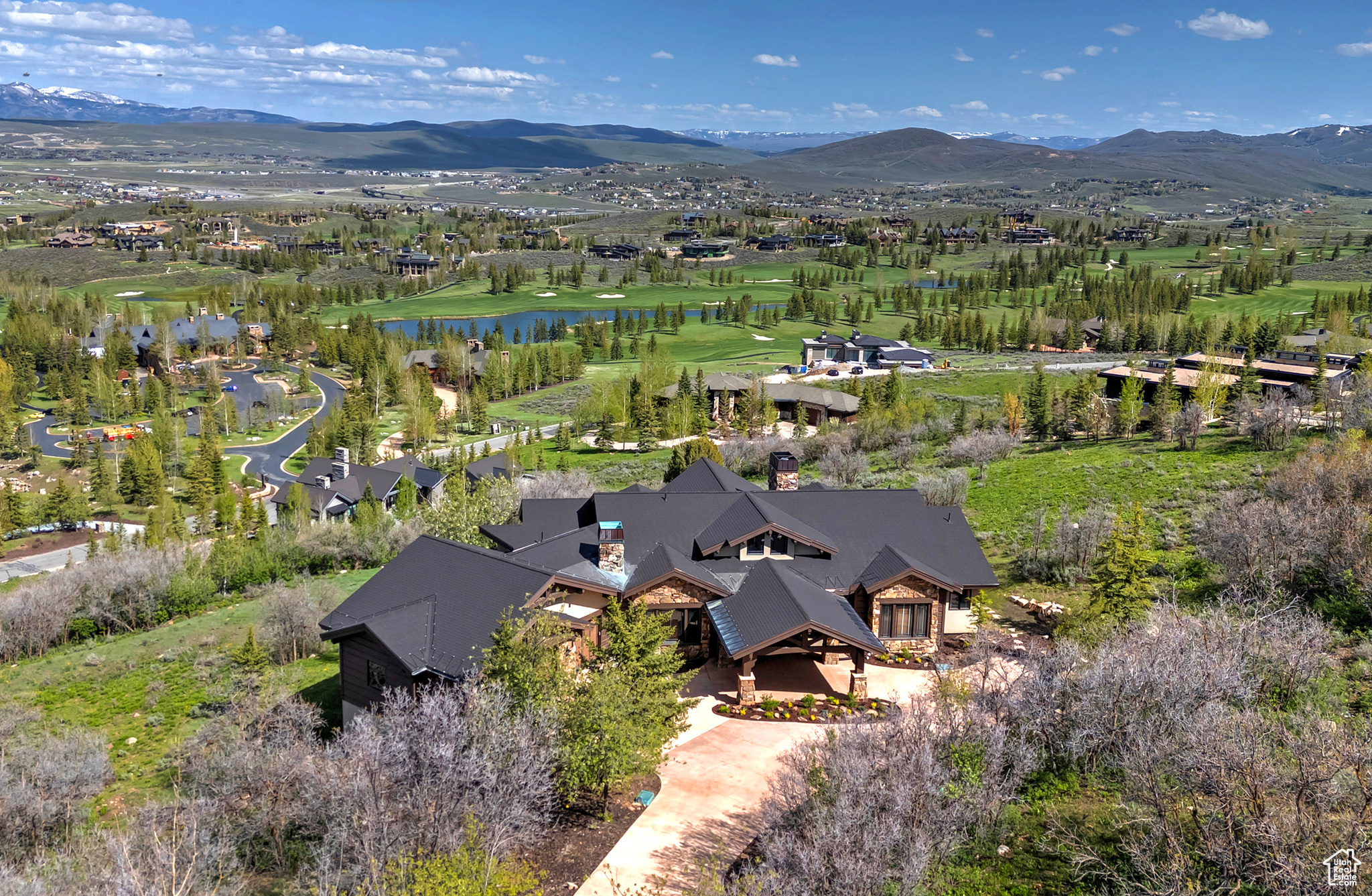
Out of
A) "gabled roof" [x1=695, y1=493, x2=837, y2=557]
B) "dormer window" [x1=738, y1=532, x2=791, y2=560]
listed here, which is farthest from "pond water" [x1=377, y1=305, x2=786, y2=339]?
"dormer window" [x1=738, y1=532, x2=791, y2=560]

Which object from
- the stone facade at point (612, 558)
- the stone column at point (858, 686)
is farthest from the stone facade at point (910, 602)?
the stone facade at point (612, 558)

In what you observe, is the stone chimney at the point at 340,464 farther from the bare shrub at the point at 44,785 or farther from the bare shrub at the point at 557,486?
the bare shrub at the point at 44,785

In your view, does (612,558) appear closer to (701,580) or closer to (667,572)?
(667,572)

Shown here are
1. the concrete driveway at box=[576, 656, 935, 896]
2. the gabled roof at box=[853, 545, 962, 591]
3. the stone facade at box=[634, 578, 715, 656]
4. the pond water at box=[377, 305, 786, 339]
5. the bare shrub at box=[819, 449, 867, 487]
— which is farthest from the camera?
the pond water at box=[377, 305, 786, 339]

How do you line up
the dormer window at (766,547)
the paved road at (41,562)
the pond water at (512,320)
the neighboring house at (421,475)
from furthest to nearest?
the pond water at (512,320) → the neighboring house at (421,475) → the paved road at (41,562) → the dormer window at (766,547)

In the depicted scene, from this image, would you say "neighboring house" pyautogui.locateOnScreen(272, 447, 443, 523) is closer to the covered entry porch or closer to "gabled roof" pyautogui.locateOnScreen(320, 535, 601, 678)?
"gabled roof" pyautogui.locateOnScreen(320, 535, 601, 678)
